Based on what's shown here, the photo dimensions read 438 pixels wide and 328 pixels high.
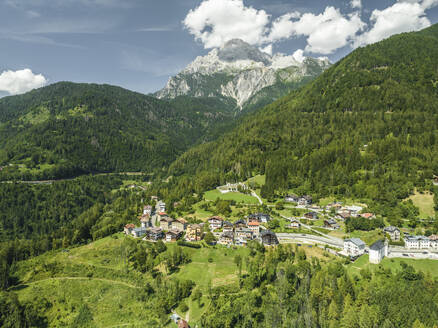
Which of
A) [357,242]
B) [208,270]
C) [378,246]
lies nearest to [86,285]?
[208,270]

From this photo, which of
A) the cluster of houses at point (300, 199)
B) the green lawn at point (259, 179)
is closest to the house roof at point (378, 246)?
the cluster of houses at point (300, 199)

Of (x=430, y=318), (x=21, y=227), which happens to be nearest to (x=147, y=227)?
(x=430, y=318)

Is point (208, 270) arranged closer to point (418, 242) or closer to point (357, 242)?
point (357, 242)

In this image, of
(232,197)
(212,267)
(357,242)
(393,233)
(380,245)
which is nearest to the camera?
(380,245)

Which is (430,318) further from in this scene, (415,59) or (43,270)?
(415,59)

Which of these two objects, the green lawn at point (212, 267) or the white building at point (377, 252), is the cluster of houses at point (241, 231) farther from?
the white building at point (377, 252)

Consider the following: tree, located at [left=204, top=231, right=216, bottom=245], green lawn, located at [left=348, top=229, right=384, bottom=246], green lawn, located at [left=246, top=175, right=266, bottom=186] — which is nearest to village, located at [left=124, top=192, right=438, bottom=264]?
tree, located at [left=204, top=231, right=216, bottom=245]

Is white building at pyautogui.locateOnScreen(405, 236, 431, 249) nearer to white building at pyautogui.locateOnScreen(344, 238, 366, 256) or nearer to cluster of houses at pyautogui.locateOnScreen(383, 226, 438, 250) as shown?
cluster of houses at pyautogui.locateOnScreen(383, 226, 438, 250)
